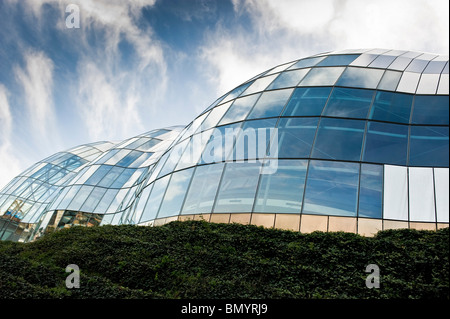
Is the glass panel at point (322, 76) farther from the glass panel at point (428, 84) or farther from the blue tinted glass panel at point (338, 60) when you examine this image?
the glass panel at point (428, 84)

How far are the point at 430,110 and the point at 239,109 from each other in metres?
10.6

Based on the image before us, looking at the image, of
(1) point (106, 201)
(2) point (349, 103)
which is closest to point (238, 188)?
(2) point (349, 103)

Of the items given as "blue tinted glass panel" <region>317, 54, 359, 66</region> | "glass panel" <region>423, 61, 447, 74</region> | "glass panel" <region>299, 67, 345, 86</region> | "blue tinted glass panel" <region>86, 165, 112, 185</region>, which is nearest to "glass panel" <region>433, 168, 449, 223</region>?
"glass panel" <region>423, 61, 447, 74</region>

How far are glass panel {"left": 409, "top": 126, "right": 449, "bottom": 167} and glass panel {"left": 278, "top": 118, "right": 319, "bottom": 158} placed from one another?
471 centimetres

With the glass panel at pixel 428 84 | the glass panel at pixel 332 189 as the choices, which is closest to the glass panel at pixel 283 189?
the glass panel at pixel 332 189

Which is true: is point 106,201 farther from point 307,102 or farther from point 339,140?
point 339,140

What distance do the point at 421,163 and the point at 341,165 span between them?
3588 millimetres

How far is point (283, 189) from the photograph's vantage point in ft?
49.2

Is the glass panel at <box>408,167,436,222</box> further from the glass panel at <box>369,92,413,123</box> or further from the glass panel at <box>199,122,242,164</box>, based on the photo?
the glass panel at <box>199,122,242,164</box>

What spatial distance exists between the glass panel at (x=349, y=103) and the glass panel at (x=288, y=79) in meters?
3.16
